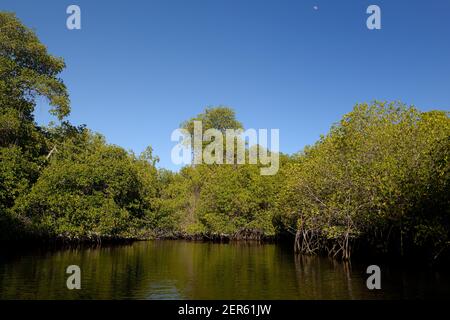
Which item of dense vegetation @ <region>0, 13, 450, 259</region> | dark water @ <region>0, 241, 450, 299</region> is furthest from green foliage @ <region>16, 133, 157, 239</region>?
dark water @ <region>0, 241, 450, 299</region>

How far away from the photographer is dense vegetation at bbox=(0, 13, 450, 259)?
26484 mm

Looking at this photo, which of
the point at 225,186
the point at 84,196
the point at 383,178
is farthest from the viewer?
the point at 225,186

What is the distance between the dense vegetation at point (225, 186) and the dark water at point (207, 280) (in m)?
3.94

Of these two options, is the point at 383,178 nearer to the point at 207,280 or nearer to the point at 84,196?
the point at 207,280

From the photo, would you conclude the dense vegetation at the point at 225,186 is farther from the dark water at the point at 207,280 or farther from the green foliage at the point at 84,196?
the dark water at the point at 207,280

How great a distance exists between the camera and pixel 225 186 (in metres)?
63.0

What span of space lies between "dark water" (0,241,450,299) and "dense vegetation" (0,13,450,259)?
12.9 feet

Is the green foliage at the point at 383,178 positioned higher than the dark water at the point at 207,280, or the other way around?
the green foliage at the point at 383,178

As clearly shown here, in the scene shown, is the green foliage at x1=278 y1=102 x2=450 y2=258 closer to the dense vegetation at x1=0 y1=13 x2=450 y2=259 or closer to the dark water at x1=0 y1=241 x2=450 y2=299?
the dense vegetation at x1=0 y1=13 x2=450 y2=259

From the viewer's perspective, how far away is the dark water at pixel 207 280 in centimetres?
1948

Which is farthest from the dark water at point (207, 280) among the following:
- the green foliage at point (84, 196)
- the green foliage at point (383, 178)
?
the green foliage at point (84, 196)

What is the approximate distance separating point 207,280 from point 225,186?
3878 centimetres

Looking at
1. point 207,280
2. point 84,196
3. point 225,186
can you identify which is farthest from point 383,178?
point 225,186
